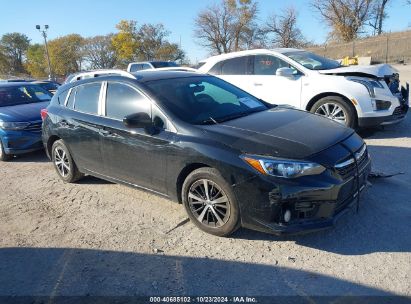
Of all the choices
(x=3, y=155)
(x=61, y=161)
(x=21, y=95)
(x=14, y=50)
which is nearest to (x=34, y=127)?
(x=3, y=155)

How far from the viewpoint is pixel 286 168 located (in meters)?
3.33

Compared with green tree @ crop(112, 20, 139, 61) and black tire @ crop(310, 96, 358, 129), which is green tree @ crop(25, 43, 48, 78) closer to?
green tree @ crop(112, 20, 139, 61)

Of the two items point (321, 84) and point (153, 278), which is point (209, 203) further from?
point (321, 84)

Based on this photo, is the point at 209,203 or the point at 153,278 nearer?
the point at 153,278

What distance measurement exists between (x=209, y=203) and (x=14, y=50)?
99102mm

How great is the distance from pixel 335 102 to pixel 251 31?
189 ft

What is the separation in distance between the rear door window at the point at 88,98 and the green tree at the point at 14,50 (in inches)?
3565

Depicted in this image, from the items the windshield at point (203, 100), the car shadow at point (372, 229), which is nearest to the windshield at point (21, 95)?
the windshield at point (203, 100)

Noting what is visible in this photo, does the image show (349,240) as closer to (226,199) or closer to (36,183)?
(226,199)

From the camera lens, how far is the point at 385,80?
7258mm

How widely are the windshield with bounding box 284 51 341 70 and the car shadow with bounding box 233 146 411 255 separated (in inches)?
139

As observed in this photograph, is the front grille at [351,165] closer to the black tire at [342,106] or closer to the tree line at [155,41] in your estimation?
the black tire at [342,106]

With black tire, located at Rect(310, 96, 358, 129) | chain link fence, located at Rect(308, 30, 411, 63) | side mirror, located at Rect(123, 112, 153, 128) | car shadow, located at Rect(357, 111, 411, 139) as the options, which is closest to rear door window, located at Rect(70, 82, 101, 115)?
side mirror, located at Rect(123, 112, 153, 128)

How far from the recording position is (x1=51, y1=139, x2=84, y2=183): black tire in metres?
5.63
